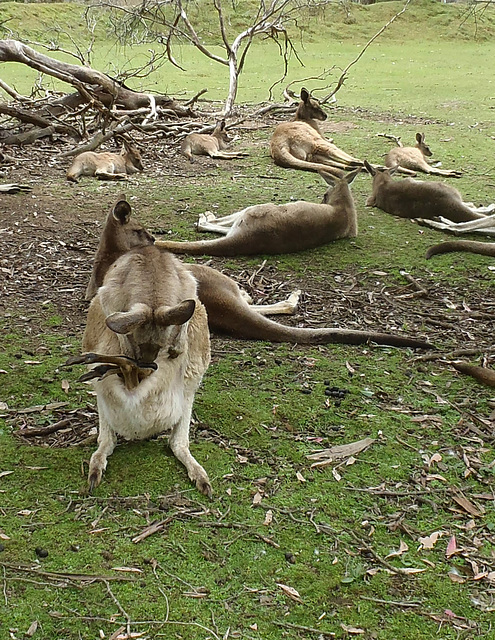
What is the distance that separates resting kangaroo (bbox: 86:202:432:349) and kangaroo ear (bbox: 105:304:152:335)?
168 centimetres

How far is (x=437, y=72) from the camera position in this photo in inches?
790

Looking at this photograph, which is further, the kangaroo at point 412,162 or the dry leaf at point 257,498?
the kangaroo at point 412,162

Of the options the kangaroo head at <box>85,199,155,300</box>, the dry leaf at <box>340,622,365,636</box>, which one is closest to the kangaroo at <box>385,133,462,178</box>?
the kangaroo head at <box>85,199,155,300</box>

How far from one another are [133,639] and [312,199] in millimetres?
6319

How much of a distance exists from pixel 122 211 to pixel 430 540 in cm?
233

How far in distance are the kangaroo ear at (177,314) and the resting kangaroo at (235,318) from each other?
172 cm

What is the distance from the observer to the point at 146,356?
288 cm

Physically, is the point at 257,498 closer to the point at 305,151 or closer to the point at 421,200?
the point at 421,200

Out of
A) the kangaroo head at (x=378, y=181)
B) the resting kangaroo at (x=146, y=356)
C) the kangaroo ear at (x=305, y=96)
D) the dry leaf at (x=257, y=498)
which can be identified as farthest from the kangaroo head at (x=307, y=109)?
the dry leaf at (x=257, y=498)

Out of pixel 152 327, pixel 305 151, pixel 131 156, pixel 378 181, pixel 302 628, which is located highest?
pixel 152 327

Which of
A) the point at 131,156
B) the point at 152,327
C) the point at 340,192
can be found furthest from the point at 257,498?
the point at 131,156

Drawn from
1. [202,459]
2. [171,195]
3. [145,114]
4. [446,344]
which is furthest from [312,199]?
[202,459]

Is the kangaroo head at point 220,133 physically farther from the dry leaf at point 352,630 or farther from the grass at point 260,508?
the dry leaf at point 352,630

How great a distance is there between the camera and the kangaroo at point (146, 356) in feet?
9.29
